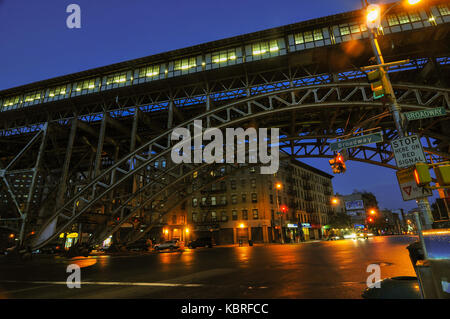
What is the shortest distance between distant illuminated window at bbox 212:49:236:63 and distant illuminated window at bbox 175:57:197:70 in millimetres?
1979

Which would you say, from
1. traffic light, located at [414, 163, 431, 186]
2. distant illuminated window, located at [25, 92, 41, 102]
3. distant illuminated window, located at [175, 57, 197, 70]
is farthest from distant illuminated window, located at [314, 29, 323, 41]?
distant illuminated window, located at [25, 92, 41, 102]

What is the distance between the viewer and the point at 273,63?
19672 millimetres

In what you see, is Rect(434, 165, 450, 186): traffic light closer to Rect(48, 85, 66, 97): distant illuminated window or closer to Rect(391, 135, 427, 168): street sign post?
Rect(391, 135, 427, 168): street sign post

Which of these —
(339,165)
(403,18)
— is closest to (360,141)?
(339,165)

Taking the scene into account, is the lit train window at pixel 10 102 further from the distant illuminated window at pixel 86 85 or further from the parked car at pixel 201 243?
the parked car at pixel 201 243

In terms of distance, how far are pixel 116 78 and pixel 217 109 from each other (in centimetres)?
1256

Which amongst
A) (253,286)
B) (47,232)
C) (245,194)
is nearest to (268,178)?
(245,194)

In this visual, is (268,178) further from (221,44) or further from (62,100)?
(62,100)

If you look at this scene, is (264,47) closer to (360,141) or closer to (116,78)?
(116,78)

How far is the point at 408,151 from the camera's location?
5.48m

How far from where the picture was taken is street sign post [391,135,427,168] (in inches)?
210

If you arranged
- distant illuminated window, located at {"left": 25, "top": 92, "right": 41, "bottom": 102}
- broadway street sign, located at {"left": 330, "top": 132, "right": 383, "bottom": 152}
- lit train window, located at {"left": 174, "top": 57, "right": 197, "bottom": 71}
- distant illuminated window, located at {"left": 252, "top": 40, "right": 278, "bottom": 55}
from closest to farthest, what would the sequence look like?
1. broadway street sign, located at {"left": 330, "top": 132, "right": 383, "bottom": 152}
2. distant illuminated window, located at {"left": 252, "top": 40, "right": 278, "bottom": 55}
3. lit train window, located at {"left": 174, "top": 57, "right": 197, "bottom": 71}
4. distant illuminated window, located at {"left": 25, "top": 92, "right": 41, "bottom": 102}

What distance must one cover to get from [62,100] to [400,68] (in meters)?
29.9

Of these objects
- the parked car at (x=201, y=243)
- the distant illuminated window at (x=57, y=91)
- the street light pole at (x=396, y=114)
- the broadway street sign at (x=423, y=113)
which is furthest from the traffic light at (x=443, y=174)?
the parked car at (x=201, y=243)
